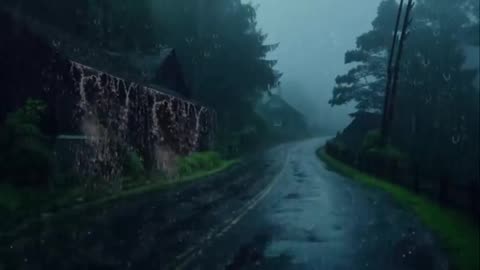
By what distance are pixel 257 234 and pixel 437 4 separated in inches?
1542

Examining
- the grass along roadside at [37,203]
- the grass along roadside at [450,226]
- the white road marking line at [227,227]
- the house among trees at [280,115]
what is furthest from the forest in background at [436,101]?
the house among trees at [280,115]

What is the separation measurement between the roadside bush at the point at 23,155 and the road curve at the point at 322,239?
638cm

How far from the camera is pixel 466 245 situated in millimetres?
10219

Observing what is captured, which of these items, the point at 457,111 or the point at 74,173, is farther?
the point at 457,111

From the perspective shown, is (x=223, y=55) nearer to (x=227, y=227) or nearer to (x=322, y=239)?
A: (x=227, y=227)

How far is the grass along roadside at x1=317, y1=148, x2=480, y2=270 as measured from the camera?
9328mm

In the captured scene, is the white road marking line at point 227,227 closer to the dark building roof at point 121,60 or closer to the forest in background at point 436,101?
the dark building roof at point 121,60

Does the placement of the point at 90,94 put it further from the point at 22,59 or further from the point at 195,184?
the point at 195,184

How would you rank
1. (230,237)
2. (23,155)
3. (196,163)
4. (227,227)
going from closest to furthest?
(230,237) < (227,227) < (23,155) < (196,163)

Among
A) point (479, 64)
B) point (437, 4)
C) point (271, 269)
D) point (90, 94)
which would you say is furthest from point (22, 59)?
point (437, 4)

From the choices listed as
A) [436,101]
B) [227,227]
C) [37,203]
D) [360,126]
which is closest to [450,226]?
[227,227]

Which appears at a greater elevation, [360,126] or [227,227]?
[360,126]

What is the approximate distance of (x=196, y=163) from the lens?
28031mm

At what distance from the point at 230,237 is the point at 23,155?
25.3 feet
